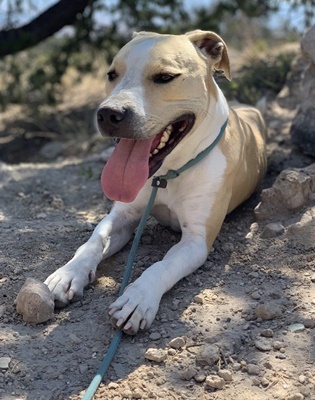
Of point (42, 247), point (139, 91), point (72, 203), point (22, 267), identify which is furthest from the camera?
point (72, 203)

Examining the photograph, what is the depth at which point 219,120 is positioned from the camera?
401 centimetres

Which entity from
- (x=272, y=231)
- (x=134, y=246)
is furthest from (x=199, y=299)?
(x=272, y=231)

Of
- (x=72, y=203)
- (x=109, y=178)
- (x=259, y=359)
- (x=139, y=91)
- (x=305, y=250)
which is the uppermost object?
(x=139, y=91)

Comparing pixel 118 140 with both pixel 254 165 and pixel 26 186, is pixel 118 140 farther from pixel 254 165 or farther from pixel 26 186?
pixel 26 186

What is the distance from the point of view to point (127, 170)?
353 centimetres

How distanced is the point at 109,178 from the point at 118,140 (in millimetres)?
245

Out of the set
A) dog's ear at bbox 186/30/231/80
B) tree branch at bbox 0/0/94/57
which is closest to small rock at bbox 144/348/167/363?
dog's ear at bbox 186/30/231/80

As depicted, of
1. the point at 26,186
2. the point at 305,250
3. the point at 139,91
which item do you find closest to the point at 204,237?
the point at 305,250

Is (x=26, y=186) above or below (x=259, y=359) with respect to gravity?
below

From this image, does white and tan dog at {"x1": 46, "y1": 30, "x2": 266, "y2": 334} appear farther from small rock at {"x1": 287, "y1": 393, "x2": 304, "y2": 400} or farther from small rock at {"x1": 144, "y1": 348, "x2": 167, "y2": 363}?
small rock at {"x1": 287, "y1": 393, "x2": 304, "y2": 400}

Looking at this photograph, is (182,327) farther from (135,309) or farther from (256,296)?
(256,296)

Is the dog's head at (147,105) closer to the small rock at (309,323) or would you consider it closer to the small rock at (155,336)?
the small rock at (155,336)

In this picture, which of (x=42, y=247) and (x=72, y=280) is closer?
(x=72, y=280)

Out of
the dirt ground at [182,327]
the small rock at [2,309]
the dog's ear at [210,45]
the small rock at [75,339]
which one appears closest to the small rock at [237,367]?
the dirt ground at [182,327]
